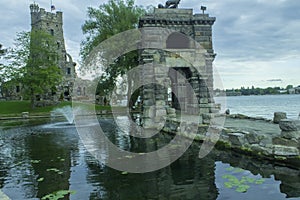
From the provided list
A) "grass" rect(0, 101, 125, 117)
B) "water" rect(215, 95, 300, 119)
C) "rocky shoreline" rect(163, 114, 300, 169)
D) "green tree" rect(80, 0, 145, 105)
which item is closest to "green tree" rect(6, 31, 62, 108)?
"grass" rect(0, 101, 125, 117)

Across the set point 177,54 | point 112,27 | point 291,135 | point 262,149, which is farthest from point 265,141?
point 112,27

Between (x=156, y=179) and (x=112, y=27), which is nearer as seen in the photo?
(x=156, y=179)

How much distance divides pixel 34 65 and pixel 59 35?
18157 millimetres

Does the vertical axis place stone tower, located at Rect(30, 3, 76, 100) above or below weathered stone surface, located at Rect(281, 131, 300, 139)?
above

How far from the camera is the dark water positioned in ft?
22.2

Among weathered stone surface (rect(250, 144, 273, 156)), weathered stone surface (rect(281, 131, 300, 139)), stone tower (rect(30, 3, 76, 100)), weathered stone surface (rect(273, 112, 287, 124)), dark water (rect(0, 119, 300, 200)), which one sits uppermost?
stone tower (rect(30, 3, 76, 100))

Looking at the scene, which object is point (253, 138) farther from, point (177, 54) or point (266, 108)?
point (266, 108)

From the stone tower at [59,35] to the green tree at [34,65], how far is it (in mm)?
9368

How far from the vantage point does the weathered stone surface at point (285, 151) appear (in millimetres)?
8273

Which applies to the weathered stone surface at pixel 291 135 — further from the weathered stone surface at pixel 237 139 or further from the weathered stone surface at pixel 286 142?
the weathered stone surface at pixel 237 139

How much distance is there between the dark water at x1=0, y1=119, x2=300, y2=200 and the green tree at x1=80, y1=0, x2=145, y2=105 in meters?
19.6

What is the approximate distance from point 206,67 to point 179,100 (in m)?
5.80

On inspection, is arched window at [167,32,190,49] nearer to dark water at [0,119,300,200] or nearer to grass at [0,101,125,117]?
dark water at [0,119,300,200]

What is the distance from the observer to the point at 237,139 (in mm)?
10445
